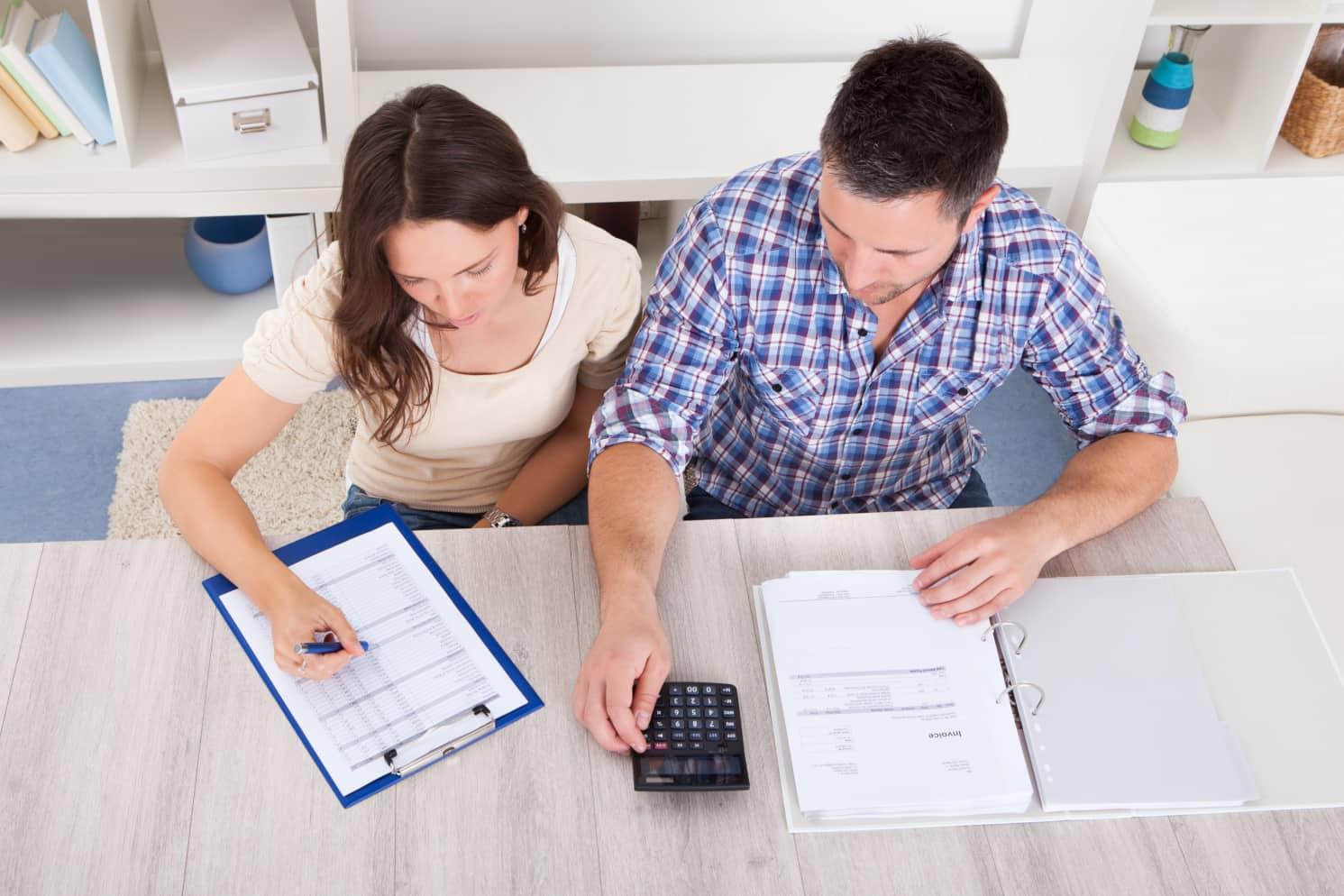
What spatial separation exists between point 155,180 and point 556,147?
26.0 inches

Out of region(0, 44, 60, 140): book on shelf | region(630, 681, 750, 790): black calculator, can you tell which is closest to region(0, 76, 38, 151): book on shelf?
region(0, 44, 60, 140): book on shelf

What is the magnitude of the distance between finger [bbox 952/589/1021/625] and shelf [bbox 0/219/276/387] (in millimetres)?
1568

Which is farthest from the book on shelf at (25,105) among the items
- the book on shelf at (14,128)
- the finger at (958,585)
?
the finger at (958,585)

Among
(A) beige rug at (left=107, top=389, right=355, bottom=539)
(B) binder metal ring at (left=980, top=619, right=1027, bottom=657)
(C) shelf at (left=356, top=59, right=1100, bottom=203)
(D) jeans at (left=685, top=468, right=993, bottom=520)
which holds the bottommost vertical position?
(A) beige rug at (left=107, top=389, right=355, bottom=539)

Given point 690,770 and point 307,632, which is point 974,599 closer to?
point 690,770

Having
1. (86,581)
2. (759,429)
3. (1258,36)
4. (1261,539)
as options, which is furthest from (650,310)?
(1258,36)

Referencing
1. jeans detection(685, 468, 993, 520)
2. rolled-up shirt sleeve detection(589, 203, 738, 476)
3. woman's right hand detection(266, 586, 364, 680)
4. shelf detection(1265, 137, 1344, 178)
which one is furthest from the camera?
shelf detection(1265, 137, 1344, 178)

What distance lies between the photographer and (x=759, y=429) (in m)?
1.58

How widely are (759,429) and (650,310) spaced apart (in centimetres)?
26

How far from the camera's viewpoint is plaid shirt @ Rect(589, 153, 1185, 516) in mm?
1389

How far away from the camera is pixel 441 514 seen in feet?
5.34

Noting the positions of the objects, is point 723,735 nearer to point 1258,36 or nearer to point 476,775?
point 476,775

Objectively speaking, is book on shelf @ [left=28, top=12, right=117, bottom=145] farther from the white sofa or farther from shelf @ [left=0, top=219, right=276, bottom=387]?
the white sofa

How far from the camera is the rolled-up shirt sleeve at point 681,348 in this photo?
138cm
